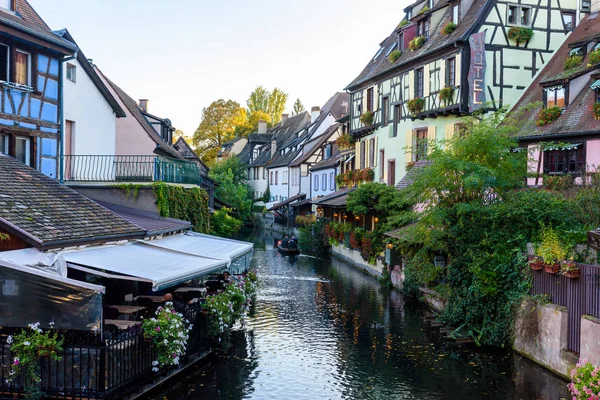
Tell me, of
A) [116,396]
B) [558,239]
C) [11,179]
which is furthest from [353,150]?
[116,396]

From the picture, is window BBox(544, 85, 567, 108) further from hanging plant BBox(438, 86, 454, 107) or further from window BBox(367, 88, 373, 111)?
window BBox(367, 88, 373, 111)

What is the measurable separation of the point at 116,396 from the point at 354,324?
32.6ft

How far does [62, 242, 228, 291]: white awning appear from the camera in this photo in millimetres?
11203

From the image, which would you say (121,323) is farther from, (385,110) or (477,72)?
(385,110)

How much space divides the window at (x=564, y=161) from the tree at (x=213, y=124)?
56834 millimetres

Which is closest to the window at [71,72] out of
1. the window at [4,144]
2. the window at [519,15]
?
the window at [4,144]

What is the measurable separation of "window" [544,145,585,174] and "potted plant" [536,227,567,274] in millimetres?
7281

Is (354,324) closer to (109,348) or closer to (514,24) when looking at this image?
(109,348)

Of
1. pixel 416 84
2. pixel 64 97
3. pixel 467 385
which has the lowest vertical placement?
pixel 467 385

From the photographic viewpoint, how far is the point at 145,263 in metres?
12.3

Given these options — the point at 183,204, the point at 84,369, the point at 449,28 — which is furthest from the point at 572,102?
the point at 84,369

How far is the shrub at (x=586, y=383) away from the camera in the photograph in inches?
341

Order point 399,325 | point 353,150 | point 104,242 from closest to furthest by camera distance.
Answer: point 104,242 < point 399,325 < point 353,150

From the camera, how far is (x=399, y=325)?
19.0m
